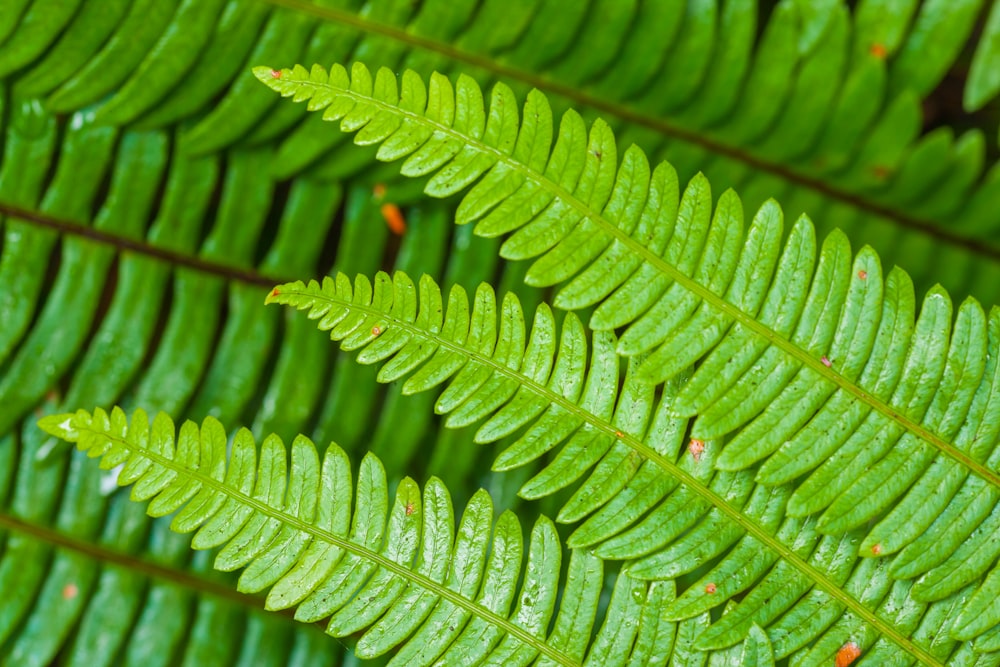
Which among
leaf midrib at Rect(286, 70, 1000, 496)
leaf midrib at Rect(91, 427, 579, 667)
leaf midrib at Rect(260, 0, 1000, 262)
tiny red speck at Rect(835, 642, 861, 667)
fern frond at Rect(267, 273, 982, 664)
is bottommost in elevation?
leaf midrib at Rect(91, 427, 579, 667)

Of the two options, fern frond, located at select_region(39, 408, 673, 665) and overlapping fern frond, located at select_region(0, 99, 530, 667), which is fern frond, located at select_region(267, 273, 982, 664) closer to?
fern frond, located at select_region(39, 408, 673, 665)

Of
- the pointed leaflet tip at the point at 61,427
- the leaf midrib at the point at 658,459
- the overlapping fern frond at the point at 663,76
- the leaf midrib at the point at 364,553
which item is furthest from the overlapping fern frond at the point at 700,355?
the overlapping fern frond at the point at 663,76

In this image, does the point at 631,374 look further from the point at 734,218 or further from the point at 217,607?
the point at 217,607

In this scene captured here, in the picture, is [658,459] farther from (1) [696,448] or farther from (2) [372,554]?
(2) [372,554]

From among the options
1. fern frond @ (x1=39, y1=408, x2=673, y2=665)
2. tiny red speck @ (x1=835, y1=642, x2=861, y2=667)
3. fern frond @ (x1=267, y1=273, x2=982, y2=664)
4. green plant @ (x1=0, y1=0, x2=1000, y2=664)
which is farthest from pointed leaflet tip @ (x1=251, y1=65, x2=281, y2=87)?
tiny red speck @ (x1=835, y1=642, x2=861, y2=667)

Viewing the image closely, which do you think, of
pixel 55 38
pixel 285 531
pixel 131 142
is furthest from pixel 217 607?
pixel 55 38

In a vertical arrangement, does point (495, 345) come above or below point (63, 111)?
below
